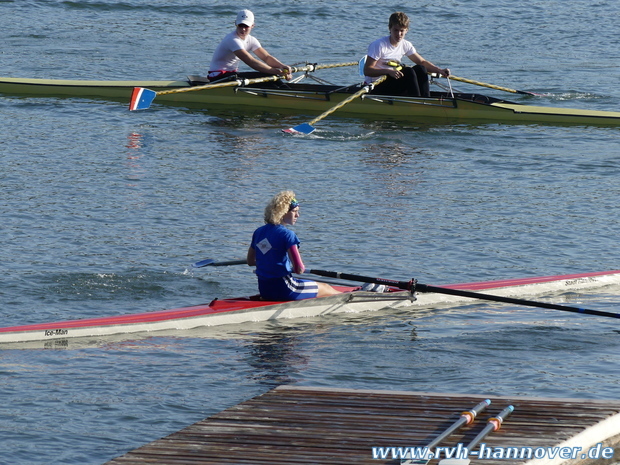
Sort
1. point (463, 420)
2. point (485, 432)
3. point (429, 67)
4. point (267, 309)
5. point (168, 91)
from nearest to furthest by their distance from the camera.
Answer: point (485, 432) < point (463, 420) < point (267, 309) < point (429, 67) < point (168, 91)

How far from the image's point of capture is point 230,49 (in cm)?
1741

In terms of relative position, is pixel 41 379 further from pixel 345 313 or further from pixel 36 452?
pixel 345 313

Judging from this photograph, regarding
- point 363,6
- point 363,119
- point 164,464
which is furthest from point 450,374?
point 363,6

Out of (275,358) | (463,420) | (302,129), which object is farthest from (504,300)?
(302,129)

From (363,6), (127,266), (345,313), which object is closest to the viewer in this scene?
(345,313)

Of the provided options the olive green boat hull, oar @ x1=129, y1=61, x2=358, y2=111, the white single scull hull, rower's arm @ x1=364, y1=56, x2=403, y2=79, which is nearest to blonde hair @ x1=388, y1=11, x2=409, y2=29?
rower's arm @ x1=364, y1=56, x2=403, y2=79

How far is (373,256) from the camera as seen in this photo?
10781mm

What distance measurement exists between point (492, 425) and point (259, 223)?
6.49 metres

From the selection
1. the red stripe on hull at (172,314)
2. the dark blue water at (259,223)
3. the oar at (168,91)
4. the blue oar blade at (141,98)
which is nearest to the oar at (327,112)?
the dark blue water at (259,223)

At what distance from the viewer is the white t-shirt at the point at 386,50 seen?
54.9 ft

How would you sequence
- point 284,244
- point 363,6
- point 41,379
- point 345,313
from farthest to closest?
point 363,6
point 345,313
point 284,244
point 41,379

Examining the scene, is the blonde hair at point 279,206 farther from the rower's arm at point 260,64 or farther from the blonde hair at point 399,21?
the rower's arm at point 260,64

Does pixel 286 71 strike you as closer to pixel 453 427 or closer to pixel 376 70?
pixel 376 70

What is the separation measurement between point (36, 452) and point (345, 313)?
3519mm
